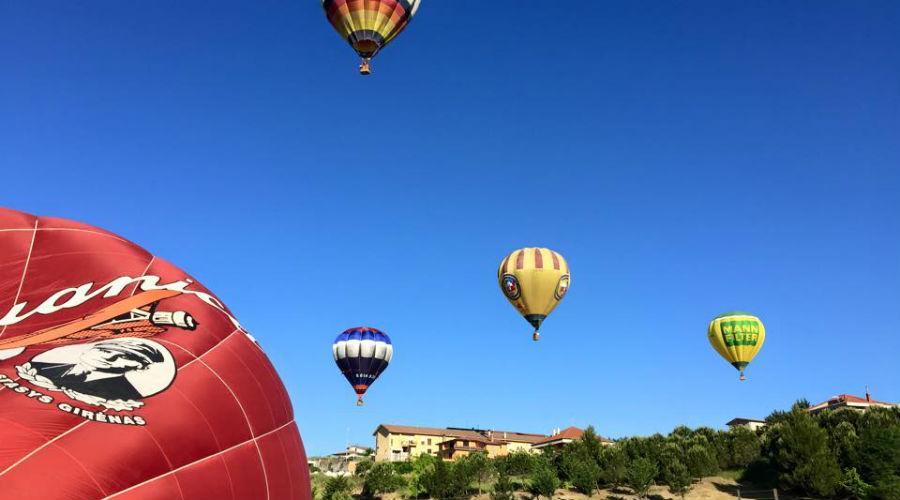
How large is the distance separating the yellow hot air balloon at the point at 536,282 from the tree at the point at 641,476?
18186 millimetres

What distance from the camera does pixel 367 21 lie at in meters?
30.0

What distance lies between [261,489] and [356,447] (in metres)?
138

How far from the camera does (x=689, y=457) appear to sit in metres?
54.4

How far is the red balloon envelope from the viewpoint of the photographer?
6.42 m

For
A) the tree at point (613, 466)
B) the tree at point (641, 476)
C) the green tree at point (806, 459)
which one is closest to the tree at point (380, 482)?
the tree at point (613, 466)

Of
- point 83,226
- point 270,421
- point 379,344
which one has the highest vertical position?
point 379,344

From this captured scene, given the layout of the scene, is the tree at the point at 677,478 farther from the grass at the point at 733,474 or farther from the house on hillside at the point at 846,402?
the house on hillside at the point at 846,402

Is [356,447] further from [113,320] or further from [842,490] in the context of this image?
[113,320]

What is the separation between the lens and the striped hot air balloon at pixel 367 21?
2988cm

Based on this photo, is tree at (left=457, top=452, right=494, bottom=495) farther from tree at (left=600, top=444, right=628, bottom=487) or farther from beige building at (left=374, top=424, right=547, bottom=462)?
beige building at (left=374, top=424, right=547, bottom=462)

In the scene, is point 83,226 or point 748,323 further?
point 748,323

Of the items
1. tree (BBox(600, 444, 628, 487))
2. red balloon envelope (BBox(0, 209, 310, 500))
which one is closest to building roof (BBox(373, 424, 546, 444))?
tree (BBox(600, 444, 628, 487))

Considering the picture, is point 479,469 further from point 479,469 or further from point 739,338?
point 739,338

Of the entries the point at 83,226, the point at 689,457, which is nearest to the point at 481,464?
the point at 689,457
